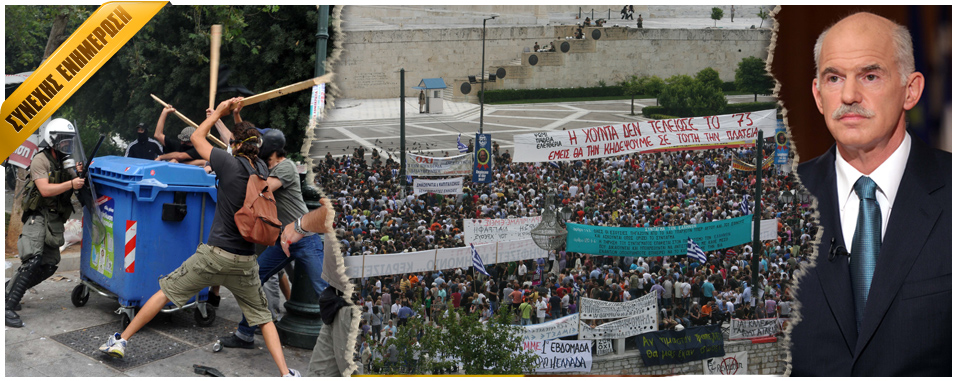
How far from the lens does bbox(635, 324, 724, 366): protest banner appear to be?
5.89 m

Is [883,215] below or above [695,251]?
above

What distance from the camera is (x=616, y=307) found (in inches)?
231

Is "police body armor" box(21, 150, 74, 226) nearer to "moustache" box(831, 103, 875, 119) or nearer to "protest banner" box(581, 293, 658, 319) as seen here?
"protest banner" box(581, 293, 658, 319)

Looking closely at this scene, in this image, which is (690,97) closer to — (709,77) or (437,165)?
(709,77)

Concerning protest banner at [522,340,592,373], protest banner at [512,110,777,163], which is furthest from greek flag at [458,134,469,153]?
protest banner at [522,340,592,373]

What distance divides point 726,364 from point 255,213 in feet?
12.6

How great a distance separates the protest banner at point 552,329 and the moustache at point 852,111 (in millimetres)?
2329

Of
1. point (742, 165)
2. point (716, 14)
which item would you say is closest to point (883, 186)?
point (716, 14)

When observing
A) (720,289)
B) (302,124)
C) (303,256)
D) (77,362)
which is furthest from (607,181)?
(77,362)

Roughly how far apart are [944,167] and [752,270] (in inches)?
159

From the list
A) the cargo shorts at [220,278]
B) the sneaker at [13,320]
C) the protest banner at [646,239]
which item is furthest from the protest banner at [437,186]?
the sneaker at [13,320]

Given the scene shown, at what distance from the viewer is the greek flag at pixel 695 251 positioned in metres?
6.57

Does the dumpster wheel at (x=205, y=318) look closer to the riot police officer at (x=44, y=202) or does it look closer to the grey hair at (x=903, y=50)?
the riot police officer at (x=44, y=202)

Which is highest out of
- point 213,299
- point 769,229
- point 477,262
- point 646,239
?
point 769,229
